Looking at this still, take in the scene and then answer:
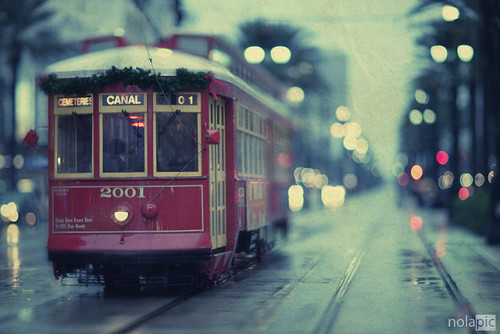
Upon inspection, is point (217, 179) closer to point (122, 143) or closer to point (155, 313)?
point (122, 143)

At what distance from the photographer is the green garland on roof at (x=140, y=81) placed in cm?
1262

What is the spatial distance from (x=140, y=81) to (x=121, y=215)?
6.34ft

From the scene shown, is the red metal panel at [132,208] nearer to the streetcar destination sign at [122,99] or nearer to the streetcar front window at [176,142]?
the streetcar front window at [176,142]

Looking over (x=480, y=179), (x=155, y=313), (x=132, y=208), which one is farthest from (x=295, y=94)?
(x=155, y=313)

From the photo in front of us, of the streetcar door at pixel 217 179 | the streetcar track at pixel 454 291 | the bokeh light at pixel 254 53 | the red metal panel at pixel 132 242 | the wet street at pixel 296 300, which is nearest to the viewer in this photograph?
the wet street at pixel 296 300

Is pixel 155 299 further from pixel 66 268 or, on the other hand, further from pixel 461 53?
pixel 461 53

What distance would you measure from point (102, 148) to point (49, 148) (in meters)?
0.88

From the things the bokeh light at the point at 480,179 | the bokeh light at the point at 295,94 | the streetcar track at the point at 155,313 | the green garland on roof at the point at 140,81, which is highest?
the bokeh light at the point at 295,94

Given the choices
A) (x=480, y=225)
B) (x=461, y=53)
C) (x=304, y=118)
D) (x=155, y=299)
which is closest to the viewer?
(x=155, y=299)

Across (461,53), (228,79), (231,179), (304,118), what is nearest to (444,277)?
(231,179)

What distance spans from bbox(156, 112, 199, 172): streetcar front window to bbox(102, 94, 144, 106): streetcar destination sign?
13.4 inches

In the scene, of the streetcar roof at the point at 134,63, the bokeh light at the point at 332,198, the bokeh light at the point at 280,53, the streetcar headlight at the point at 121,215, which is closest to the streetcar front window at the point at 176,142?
the streetcar roof at the point at 134,63

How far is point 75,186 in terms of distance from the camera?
12789 millimetres

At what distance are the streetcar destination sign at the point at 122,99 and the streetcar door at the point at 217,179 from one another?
1.09m
